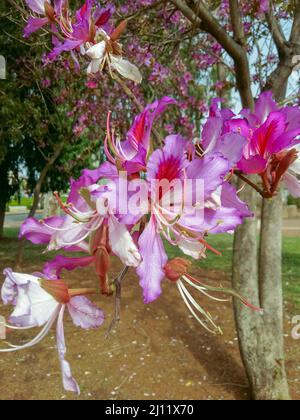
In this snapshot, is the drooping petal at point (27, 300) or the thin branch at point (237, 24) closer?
the drooping petal at point (27, 300)

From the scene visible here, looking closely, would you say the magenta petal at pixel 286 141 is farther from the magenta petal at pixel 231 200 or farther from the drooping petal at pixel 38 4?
the drooping petal at pixel 38 4

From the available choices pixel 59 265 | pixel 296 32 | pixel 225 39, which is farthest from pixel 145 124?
pixel 296 32

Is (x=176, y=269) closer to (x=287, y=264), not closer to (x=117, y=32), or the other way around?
(x=117, y=32)

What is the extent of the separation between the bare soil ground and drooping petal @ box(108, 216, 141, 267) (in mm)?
3413

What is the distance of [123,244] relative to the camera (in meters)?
0.58

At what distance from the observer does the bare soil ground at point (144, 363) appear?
3.76 m

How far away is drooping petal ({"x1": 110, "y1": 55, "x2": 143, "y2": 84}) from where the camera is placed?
99 cm

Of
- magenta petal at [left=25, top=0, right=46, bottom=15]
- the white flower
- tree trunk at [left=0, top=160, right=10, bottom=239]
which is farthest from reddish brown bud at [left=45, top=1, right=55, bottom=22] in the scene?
tree trunk at [left=0, top=160, right=10, bottom=239]

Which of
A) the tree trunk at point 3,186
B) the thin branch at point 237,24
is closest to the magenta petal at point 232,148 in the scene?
the thin branch at point 237,24

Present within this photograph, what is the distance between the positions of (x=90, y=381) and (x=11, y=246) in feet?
27.5

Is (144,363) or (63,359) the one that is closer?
(63,359)

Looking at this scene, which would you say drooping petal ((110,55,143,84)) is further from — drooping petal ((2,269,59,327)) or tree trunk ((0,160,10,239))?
tree trunk ((0,160,10,239))

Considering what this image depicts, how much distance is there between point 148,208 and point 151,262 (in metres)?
0.07

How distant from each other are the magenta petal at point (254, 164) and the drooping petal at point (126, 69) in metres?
0.40
